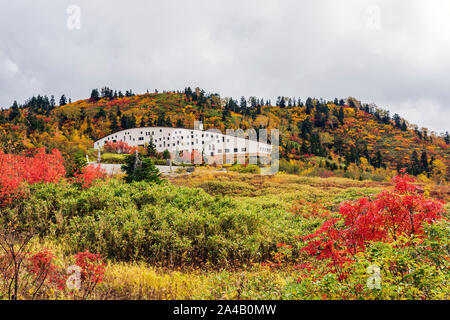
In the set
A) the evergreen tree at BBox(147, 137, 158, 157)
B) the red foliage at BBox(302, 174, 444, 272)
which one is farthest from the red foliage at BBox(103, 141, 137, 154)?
the red foliage at BBox(302, 174, 444, 272)

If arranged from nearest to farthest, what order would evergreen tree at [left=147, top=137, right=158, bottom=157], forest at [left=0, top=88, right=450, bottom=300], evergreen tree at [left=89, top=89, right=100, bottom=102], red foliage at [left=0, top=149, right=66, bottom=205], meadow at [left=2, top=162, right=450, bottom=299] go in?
meadow at [left=2, top=162, right=450, bottom=299] → forest at [left=0, top=88, right=450, bottom=300] → red foliage at [left=0, top=149, right=66, bottom=205] → evergreen tree at [left=147, top=137, right=158, bottom=157] → evergreen tree at [left=89, top=89, right=100, bottom=102]

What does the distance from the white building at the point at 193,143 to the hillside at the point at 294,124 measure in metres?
4.89

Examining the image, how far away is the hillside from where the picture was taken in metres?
41.5

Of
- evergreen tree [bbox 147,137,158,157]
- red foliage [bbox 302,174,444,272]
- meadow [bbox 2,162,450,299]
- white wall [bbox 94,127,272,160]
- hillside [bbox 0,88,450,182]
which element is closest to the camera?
meadow [bbox 2,162,450,299]

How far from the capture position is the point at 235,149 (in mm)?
40219

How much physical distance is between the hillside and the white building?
16.0 feet

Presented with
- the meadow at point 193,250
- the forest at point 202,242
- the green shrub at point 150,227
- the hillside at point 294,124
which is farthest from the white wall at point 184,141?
the green shrub at point 150,227

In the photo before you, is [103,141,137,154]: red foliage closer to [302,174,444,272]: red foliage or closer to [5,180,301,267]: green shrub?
[5,180,301,267]: green shrub

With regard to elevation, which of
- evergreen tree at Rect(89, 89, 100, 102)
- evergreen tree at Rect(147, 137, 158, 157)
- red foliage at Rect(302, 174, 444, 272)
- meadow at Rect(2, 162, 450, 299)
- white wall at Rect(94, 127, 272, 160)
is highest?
evergreen tree at Rect(89, 89, 100, 102)

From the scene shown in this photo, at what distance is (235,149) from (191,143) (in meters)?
8.97

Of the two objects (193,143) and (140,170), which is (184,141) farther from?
(140,170)

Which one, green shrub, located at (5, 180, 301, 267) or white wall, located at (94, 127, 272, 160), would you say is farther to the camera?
white wall, located at (94, 127, 272, 160)

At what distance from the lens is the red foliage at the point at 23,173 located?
8531mm

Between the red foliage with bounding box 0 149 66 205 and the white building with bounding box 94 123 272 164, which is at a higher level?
the white building with bounding box 94 123 272 164
